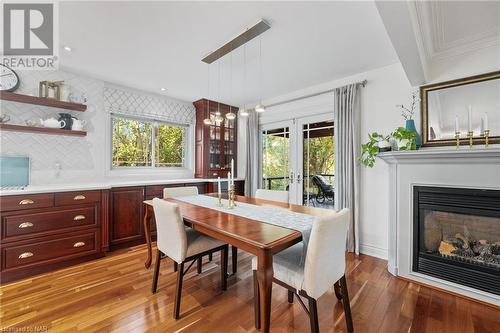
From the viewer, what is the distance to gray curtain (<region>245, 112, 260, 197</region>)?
4.42 meters

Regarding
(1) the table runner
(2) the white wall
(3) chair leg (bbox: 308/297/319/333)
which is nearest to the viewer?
(3) chair leg (bbox: 308/297/319/333)

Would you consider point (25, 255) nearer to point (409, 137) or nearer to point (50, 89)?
point (50, 89)

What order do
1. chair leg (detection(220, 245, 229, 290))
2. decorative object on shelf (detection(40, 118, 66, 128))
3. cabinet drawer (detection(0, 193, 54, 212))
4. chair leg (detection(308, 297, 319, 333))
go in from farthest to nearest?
1. decorative object on shelf (detection(40, 118, 66, 128))
2. cabinet drawer (detection(0, 193, 54, 212))
3. chair leg (detection(220, 245, 229, 290))
4. chair leg (detection(308, 297, 319, 333))

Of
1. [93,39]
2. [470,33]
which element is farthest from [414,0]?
[93,39]

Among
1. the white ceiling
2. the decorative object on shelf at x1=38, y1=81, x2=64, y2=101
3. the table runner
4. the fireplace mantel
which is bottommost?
the table runner

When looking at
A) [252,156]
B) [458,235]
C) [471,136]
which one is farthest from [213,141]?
[458,235]

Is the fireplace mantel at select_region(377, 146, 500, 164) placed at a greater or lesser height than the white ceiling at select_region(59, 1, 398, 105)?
lesser

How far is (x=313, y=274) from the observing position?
52.7 inches

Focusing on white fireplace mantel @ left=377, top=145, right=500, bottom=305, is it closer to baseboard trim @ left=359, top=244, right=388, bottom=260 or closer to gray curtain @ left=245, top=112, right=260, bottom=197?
baseboard trim @ left=359, top=244, right=388, bottom=260

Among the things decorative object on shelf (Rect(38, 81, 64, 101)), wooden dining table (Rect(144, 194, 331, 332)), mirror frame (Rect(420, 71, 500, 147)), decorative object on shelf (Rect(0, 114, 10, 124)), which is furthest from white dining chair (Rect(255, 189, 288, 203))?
decorative object on shelf (Rect(0, 114, 10, 124))

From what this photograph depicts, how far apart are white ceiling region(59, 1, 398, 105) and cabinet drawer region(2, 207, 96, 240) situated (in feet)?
6.28

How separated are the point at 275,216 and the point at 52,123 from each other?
10.6 feet

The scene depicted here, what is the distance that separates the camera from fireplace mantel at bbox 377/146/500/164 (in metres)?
1.88

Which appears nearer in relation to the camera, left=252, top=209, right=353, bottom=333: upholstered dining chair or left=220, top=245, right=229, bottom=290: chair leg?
left=252, top=209, right=353, bottom=333: upholstered dining chair
